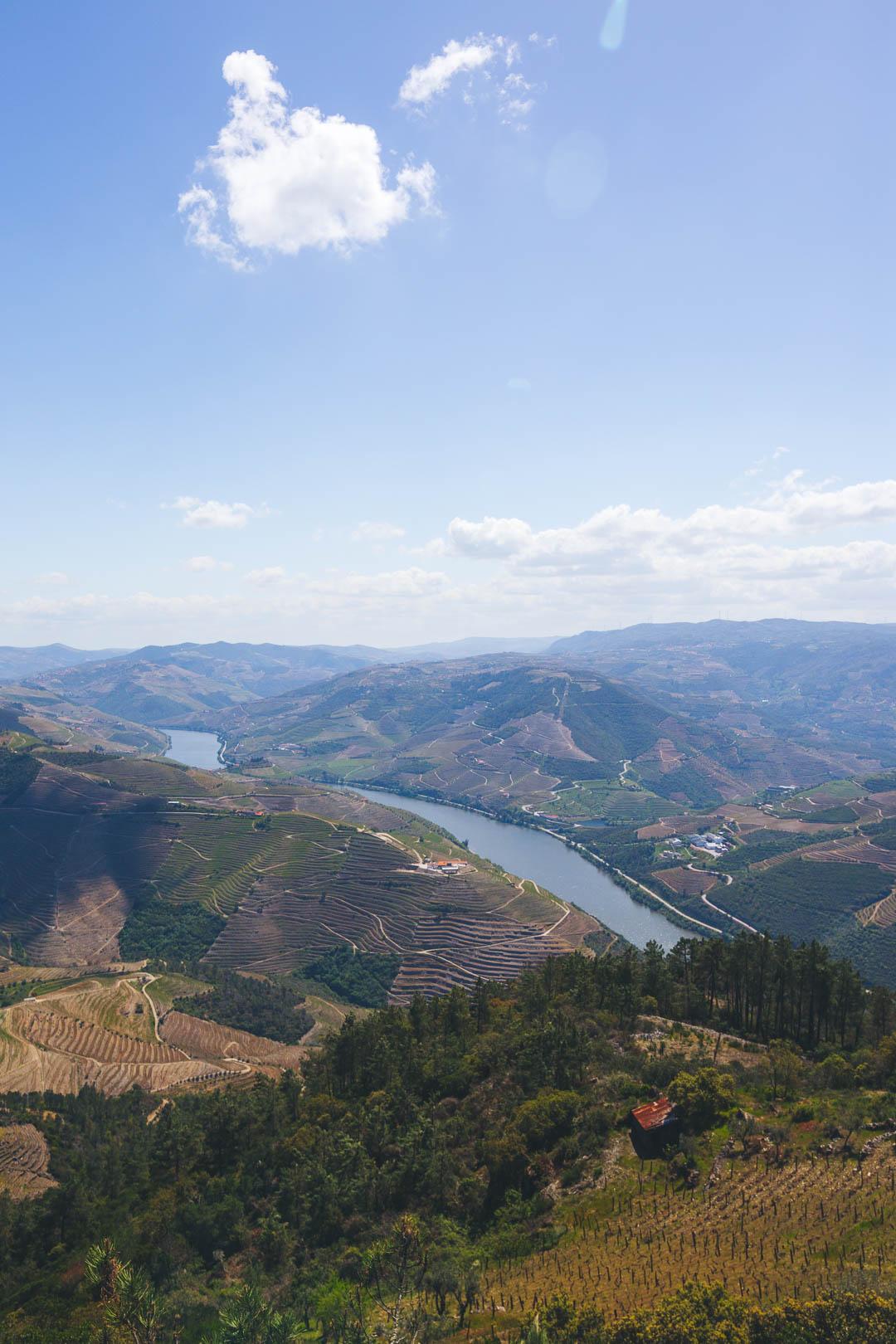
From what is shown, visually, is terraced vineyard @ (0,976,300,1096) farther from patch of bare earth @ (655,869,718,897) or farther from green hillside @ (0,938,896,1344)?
patch of bare earth @ (655,869,718,897)

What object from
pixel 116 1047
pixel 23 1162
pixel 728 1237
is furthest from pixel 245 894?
pixel 728 1237

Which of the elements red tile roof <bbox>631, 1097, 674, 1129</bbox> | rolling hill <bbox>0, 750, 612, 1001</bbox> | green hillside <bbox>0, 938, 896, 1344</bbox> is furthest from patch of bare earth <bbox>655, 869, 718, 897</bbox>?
red tile roof <bbox>631, 1097, 674, 1129</bbox>

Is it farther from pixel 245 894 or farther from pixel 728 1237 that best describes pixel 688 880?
pixel 728 1237

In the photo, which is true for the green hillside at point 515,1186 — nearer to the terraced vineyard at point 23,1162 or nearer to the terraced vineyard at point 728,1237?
the terraced vineyard at point 728,1237

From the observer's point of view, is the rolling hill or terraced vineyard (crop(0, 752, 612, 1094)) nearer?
terraced vineyard (crop(0, 752, 612, 1094))

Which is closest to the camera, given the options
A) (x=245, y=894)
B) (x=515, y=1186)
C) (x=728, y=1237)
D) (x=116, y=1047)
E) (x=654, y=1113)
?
(x=728, y=1237)

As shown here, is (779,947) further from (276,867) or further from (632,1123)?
(276,867)

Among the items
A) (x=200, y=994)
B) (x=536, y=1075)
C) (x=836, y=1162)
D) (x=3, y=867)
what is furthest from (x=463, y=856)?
(x=836, y=1162)

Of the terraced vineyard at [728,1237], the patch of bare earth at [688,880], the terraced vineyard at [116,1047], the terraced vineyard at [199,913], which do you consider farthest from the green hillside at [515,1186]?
the patch of bare earth at [688,880]
